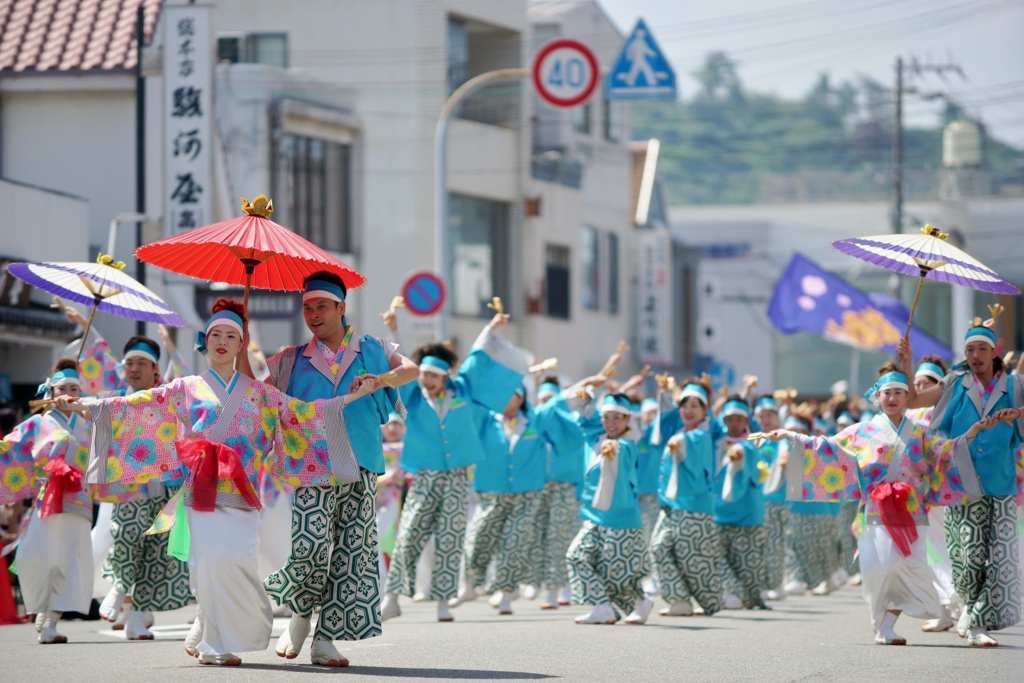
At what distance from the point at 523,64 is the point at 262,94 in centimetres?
724

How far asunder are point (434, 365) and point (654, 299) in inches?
992

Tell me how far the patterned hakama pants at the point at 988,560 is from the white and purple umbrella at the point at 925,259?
1.35 metres

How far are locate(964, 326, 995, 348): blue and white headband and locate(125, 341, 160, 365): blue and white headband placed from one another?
5.44 meters

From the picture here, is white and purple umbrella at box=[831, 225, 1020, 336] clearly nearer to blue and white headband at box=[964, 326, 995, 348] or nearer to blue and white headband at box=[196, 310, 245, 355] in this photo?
blue and white headband at box=[964, 326, 995, 348]

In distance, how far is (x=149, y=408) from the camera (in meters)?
8.38

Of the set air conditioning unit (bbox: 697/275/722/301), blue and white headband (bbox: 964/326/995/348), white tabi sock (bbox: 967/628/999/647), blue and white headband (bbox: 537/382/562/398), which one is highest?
air conditioning unit (bbox: 697/275/722/301)

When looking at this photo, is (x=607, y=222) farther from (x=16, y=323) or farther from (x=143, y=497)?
(x=143, y=497)

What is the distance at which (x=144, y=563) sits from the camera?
10195mm

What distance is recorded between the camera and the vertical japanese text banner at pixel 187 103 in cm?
1936

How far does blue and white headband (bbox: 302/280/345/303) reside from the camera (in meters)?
8.29

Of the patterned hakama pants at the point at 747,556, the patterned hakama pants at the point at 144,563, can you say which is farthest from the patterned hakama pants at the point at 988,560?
the patterned hakama pants at the point at 144,563

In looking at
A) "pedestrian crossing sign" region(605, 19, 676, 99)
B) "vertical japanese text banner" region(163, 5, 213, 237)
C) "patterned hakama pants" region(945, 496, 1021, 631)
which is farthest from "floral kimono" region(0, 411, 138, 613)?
"pedestrian crossing sign" region(605, 19, 676, 99)

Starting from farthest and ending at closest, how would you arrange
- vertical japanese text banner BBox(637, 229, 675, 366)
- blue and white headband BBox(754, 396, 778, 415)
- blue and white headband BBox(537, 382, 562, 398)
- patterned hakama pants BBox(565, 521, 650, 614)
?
vertical japanese text banner BBox(637, 229, 675, 366) < blue and white headband BBox(754, 396, 778, 415) < blue and white headband BBox(537, 382, 562, 398) < patterned hakama pants BBox(565, 521, 650, 614)

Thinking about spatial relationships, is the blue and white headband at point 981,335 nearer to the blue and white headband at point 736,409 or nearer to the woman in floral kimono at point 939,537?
the woman in floral kimono at point 939,537
